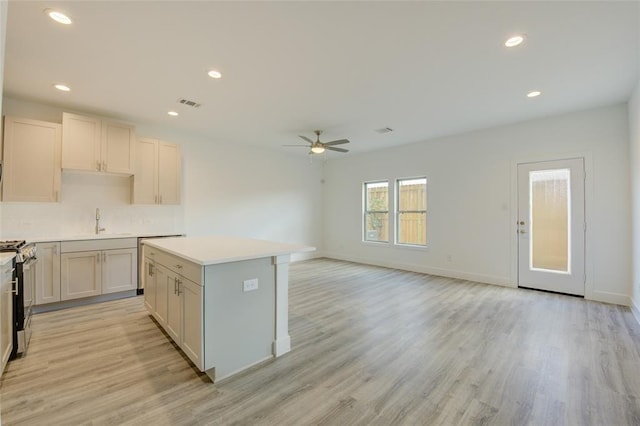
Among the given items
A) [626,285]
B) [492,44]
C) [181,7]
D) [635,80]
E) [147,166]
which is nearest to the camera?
[181,7]

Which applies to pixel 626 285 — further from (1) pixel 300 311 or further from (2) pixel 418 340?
(1) pixel 300 311

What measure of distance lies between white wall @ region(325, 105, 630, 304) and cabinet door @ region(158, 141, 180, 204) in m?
4.07

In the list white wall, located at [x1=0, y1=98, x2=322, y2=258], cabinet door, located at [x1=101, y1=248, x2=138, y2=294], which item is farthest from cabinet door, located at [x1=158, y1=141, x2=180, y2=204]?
cabinet door, located at [x1=101, y1=248, x2=138, y2=294]

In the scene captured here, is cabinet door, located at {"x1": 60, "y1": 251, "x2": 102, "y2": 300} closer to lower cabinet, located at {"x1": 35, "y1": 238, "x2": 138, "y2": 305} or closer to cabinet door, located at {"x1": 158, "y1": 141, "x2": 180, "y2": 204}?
lower cabinet, located at {"x1": 35, "y1": 238, "x2": 138, "y2": 305}

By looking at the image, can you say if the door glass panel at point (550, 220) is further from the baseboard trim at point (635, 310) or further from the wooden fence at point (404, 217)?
the wooden fence at point (404, 217)

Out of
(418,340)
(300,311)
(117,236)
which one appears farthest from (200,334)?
(117,236)

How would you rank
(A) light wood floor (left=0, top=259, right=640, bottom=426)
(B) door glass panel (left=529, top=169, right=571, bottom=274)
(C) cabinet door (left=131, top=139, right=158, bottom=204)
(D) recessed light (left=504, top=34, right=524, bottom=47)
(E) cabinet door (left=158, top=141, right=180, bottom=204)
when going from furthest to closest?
(E) cabinet door (left=158, top=141, right=180, bottom=204) → (C) cabinet door (left=131, top=139, right=158, bottom=204) → (B) door glass panel (left=529, top=169, right=571, bottom=274) → (D) recessed light (left=504, top=34, right=524, bottom=47) → (A) light wood floor (left=0, top=259, right=640, bottom=426)

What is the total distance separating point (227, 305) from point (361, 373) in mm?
1195

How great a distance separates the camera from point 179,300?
251 centimetres

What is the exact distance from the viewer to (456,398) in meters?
2.03

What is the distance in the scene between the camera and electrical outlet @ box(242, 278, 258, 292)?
93.4 inches

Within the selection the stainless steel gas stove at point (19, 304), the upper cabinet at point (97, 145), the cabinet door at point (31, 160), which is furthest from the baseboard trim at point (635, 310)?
the cabinet door at point (31, 160)

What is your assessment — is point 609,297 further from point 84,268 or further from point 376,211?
point 84,268

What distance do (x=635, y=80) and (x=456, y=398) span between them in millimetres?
4076
